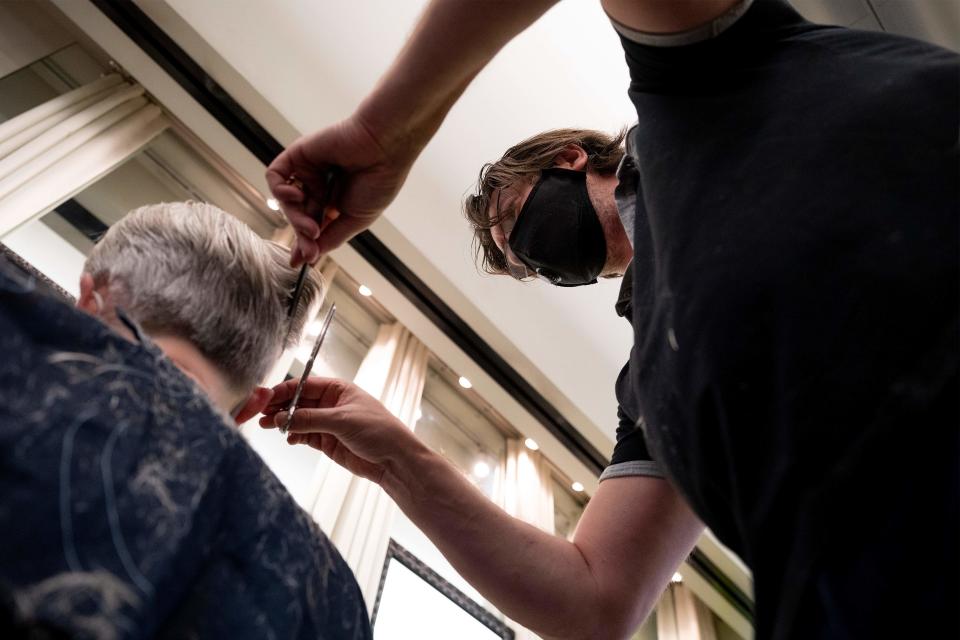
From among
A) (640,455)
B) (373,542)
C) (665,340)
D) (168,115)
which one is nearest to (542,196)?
(640,455)

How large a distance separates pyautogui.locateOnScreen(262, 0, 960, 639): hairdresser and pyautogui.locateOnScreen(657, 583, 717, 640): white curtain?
375 cm

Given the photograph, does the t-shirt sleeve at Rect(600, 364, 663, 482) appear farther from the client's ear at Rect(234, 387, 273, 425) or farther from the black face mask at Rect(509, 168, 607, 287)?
the client's ear at Rect(234, 387, 273, 425)

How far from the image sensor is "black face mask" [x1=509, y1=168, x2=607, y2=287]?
1396 mm

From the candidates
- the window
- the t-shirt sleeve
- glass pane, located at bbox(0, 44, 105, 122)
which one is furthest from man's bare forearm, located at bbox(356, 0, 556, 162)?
glass pane, located at bbox(0, 44, 105, 122)

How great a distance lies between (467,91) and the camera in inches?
101

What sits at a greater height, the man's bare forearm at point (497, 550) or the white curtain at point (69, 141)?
the white curtain at point (69, 141)

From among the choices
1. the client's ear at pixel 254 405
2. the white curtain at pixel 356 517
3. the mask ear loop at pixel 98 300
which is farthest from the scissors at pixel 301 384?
the white curtain at pixel 356 517

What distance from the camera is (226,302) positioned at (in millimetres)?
849

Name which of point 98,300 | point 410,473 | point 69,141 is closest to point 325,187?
point 98,300

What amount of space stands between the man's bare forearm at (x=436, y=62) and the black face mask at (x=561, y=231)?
0.63m

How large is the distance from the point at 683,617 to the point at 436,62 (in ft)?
13.3

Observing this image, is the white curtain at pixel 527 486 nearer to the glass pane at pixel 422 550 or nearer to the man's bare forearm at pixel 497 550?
the glass pane at pixel 422 550

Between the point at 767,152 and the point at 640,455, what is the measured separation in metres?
0.64

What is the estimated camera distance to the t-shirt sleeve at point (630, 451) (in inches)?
41.0
